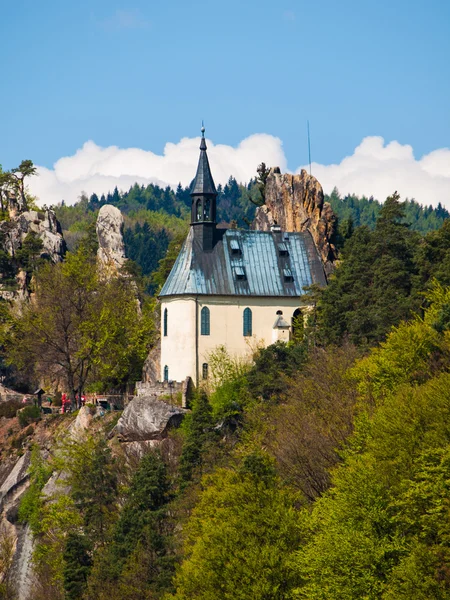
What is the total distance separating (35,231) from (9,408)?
1840cm

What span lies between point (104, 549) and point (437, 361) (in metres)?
19.2

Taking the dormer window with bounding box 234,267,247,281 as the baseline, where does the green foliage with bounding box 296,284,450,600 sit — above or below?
below

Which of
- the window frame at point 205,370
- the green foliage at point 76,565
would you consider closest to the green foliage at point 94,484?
the green foliage at point 76,565

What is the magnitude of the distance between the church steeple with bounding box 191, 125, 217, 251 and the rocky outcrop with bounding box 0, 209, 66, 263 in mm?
26996

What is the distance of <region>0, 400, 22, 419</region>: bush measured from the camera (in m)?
85.0

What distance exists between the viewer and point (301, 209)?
77.7m

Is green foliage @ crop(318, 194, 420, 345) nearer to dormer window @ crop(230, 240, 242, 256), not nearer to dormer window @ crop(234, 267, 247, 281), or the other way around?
dormer window @ crop(234, 267, 247, 281)

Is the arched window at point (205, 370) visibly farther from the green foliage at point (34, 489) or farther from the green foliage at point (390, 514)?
the green foliage at point (390, 514)

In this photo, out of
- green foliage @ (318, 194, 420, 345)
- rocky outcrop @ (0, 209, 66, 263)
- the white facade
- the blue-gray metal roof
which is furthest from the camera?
rocky outcrop @ (0, 209, 66, 263)

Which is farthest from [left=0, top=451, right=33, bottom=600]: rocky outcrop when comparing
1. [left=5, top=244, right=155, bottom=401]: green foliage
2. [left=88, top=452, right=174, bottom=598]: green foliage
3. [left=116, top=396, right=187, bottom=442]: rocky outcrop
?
[left=88, top=452, right=174, bottom=598]: green foliage

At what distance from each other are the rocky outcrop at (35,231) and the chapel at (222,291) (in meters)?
27.2

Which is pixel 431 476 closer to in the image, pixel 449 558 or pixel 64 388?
pixel 449 558

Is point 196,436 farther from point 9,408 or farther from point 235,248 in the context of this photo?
point 9,408

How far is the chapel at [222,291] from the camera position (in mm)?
70688
